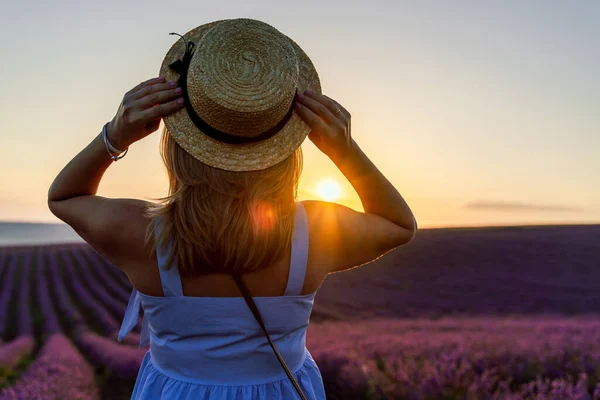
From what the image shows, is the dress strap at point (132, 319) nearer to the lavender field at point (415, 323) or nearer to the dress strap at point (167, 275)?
the dress strap at point (167, 275)

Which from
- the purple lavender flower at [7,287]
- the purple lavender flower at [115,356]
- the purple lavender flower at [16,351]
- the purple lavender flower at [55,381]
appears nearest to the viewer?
the purple lavender flower at [55,381]

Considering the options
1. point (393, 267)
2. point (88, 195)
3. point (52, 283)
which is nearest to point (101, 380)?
point (88, 195)

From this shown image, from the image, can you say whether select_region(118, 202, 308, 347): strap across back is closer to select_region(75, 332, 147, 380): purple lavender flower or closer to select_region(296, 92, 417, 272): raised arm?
select_region(296, 92, 417, 272): raised arm

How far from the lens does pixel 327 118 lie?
4.62 feet

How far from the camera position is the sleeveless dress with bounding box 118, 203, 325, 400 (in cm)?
139

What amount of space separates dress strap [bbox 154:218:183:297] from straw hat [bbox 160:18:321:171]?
0.79ft

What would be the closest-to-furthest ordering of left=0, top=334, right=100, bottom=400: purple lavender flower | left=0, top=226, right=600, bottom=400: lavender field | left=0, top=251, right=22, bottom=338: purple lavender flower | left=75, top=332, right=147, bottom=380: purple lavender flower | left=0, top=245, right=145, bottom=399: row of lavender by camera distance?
left=0, top=226, right=600, bottom=400: lavender field < left=0, top=334, right=100, bottom=400: purple lavender flower < left=0, top=245, right=145, bottom=399: row of lavender < left=75, top=332, right=147, bottom=380: purple lavender flower < left=0, top=251, right=22, bottom=338: purple lavender flower

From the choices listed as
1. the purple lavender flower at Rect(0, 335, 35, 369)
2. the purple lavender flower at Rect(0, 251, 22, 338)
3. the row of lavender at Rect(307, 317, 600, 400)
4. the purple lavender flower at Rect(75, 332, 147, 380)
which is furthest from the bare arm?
the purple lavender flower at Rect(0, 251, 22, 338)

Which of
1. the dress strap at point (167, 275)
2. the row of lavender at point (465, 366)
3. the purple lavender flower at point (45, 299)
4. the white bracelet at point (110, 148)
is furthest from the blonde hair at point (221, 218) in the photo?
the purple lavender flower at point (45, 299)

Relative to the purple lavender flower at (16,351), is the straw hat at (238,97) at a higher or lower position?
higher

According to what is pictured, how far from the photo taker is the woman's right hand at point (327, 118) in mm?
1408

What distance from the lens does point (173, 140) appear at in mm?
1399

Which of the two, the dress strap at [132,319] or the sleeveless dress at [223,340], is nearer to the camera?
the sleeveless dress at [223,340]

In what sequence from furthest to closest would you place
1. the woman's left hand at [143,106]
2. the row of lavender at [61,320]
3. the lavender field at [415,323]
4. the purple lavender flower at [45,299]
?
the purple lavender flower at [45,299] < the row of lavender at [61,320] < the lavender field at [415,323] < the woman's left hand at [143,106]
